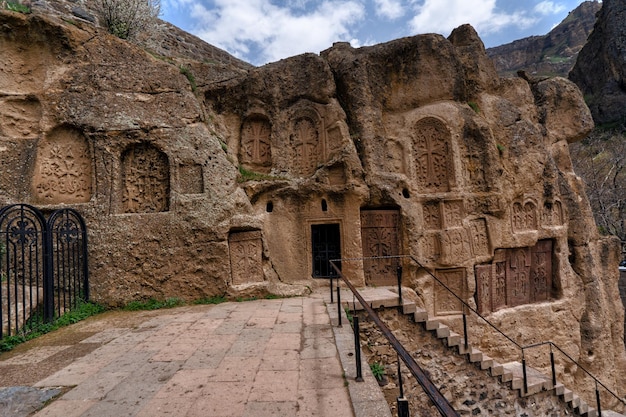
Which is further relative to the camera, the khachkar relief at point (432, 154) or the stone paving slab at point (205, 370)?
the khachkar relief at point (432, 154)

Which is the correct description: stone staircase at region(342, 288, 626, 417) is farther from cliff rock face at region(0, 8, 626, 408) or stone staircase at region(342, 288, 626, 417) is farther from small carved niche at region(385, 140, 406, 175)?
small carved niche at region(385, 140, 406, 175)

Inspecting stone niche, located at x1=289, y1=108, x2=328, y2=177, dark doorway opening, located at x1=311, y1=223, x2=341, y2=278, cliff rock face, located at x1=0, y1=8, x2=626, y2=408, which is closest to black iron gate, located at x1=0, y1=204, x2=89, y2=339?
cliff rock face, located at x1=0, y1=8, x2=626, y2=408

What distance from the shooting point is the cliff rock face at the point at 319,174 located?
6.89 m

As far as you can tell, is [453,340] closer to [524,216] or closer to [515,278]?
[515,278]

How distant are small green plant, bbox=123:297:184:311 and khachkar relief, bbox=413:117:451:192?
6.89m

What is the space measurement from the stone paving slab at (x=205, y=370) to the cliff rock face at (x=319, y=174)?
173 cm

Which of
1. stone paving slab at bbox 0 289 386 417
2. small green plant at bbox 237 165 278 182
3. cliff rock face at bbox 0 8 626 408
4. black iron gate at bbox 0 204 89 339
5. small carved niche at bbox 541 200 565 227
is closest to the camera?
stone paving slab at bbox 0 289 386 417

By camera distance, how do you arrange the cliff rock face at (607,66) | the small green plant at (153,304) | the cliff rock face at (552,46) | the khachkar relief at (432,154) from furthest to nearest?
1. the cliff rock face at (552,46)
2. the cliff rock face at (607,66)
3. the khachkar relief at (432,154)
4. the small green plant at (153,304)

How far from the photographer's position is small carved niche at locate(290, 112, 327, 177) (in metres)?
9.13

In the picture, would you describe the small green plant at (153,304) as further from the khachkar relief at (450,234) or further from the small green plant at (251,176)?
the khachkar relief at (450,234)

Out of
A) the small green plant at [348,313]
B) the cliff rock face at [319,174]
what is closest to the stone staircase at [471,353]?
the small green plant at [348,313]

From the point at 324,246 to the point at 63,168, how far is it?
243 inches

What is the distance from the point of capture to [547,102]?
38.3 feet

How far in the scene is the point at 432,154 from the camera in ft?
31.1
